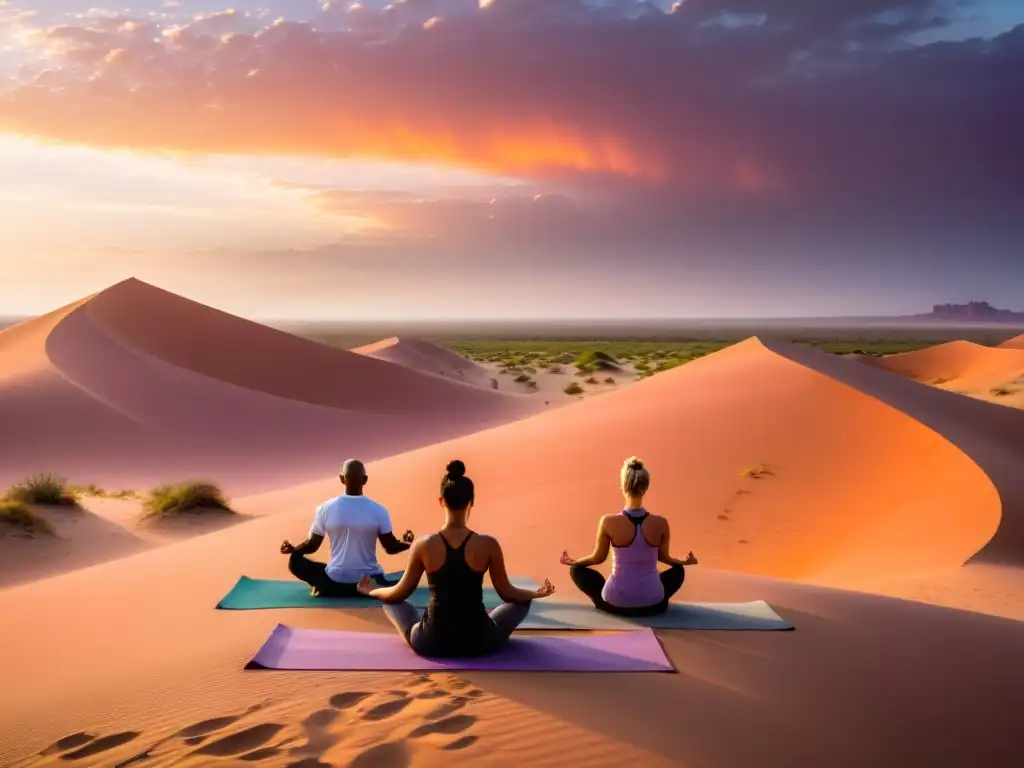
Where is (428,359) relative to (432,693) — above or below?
above

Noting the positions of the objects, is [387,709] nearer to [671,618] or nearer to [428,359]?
[671,618]

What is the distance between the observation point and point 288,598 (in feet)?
25.4

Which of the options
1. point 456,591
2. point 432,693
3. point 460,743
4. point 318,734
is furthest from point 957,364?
point 318,734

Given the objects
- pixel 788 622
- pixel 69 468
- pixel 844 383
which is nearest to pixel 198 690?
pixel 788 622

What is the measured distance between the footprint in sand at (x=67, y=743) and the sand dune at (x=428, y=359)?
54.4 metres

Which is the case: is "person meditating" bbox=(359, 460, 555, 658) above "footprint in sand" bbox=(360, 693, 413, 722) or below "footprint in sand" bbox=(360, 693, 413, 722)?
above

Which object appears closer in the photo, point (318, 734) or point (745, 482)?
point (318, 734)

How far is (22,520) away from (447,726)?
12.8 metres

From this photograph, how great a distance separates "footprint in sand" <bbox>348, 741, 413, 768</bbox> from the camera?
4.27 metres

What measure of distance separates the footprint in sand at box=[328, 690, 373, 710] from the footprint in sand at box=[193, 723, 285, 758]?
1.15 ft

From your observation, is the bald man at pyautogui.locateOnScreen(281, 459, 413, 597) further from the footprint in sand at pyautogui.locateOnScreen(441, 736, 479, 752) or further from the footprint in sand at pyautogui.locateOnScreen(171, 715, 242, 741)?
the footprint in sand at pyautogui.locateOnScreen(441, 736, 479, 752)

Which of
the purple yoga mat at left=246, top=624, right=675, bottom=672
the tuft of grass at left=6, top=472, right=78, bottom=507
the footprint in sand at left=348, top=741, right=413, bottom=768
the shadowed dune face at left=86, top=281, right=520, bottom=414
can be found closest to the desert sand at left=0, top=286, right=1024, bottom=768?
the footprint in sand at left=348, top=741, right=413, bottom=768

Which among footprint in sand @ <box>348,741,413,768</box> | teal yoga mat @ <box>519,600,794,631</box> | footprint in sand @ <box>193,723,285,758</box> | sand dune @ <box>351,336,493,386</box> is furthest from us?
sand dune @ <box>351,336,493,386</box>

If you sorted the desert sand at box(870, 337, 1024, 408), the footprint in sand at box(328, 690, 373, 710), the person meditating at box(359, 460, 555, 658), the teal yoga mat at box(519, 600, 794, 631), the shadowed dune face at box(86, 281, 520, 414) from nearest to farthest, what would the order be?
the footprint in sand at box(328, 690, 373, 710)
the person meditating at box(359, 460, 555, 658)
the teal yoga mat at box(519, 600, 794, 631)
the shadowed dune face at box(86, 281, 520, 414)
the desert sand at box(870, 337, 1024, 408)
